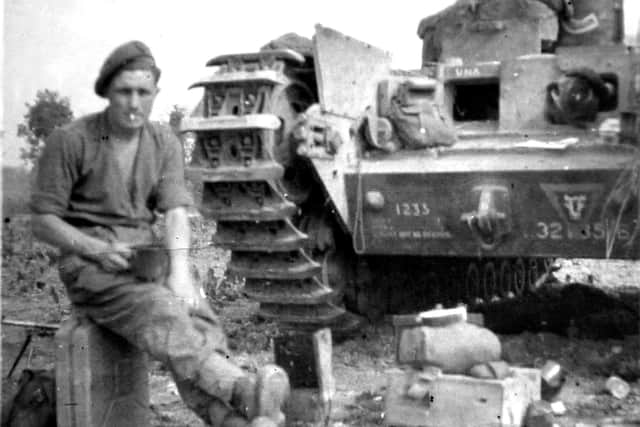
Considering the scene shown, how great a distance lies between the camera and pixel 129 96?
393 cm

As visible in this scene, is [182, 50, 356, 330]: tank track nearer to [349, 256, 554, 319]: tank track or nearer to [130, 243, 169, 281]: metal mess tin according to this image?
[349, 256, 554, 319]: tank track

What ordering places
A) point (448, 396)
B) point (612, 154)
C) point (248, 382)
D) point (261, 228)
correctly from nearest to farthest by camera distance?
point (248, 382) < point (448, 396) < point (612, 154) < point (261, 228)

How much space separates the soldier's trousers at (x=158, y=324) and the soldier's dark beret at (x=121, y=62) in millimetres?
638

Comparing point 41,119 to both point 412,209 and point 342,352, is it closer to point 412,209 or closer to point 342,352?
point 412,209

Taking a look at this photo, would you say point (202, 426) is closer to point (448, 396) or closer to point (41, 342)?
point (448, 396)

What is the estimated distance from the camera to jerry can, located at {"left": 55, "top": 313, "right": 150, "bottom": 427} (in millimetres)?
3996

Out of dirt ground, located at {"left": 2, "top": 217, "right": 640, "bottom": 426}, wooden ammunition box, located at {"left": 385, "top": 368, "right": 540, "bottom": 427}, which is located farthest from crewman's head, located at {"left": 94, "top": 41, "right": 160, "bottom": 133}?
wooden ammunition box, located at {"left": 385, "top": 368, "right": 540, "bottom": 427}

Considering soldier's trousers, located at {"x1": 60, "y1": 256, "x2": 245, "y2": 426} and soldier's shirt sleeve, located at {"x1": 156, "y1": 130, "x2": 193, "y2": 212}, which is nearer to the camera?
soldier's trousers, located at {"x1": 60, "y1": 256, "x2": 245, "y2": 426}

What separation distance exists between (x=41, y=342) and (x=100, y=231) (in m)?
2.95

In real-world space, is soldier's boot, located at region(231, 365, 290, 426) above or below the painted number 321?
below

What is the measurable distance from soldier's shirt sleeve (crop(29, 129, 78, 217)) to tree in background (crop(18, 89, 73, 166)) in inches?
8.3

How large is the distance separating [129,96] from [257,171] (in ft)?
6.46

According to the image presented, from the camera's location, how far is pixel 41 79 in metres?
4.14

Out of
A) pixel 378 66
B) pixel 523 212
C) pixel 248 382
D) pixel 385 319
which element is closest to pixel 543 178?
pixel 523 212
